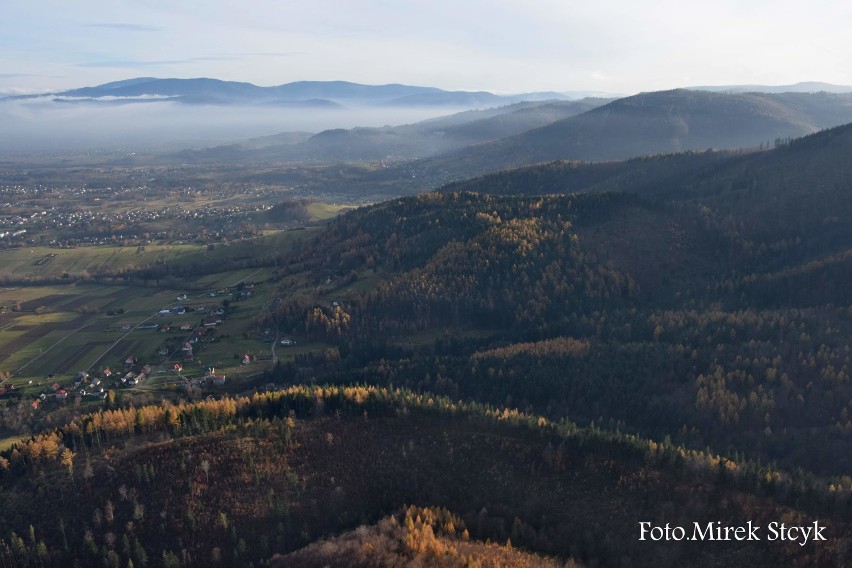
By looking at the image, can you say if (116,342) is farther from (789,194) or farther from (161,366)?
(789,194)

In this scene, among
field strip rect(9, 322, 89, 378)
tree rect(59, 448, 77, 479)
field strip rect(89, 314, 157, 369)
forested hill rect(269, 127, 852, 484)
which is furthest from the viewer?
field strip rect(89, 314, 157, 369)

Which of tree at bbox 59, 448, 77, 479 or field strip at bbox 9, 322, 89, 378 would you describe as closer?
tree at bbox 59, 448, 77, 479

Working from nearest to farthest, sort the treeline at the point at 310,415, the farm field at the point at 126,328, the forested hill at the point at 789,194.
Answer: the treeline at the point at 310,415 < the farm field at the point at 126,328 < the forested hill at the point at 789,194

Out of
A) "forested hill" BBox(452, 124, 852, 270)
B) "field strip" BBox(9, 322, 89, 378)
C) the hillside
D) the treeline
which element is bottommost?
"field strip" BBox(9, 322, 89, 378)

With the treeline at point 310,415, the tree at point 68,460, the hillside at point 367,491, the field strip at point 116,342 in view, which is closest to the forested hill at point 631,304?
the treeline at point 310,415

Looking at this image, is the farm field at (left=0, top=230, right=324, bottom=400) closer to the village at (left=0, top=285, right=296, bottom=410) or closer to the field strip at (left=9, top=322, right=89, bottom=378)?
the field strip at (left=9, top=322, right=89, bottom=378)

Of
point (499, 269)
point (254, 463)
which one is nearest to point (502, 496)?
point (254, 463)

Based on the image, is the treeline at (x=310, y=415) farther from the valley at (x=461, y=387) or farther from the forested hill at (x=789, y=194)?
the forested hill at (x=789, y=194)

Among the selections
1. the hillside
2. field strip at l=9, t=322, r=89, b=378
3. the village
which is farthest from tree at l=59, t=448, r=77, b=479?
field strip at l=9, t=322, r=89, b=378

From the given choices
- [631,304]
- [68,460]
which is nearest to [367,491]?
[68,460]

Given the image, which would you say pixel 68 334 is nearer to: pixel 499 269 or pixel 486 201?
pixel 499 269

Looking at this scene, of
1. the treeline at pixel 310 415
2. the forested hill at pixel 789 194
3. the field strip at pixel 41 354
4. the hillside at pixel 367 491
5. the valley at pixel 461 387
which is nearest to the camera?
the hillside at pixel 367 491
